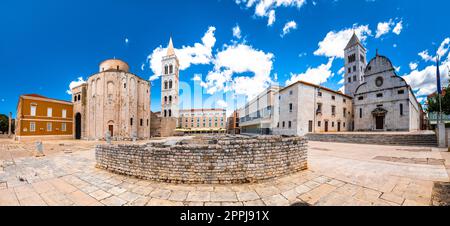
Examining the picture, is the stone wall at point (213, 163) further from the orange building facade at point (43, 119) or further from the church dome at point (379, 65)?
the orange building facade at point (43, 119)

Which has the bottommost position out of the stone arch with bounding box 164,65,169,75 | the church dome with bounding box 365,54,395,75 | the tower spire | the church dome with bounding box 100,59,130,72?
the church dome with bounding box 365,54,395,75

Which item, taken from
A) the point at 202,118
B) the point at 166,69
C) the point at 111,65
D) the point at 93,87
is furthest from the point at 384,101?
the point at 202,118

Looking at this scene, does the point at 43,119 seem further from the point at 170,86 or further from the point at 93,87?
the point at 170,86

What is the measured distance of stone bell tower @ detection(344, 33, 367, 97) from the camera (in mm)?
38719

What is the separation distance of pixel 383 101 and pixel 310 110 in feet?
33.8

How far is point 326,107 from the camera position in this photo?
1014 inches

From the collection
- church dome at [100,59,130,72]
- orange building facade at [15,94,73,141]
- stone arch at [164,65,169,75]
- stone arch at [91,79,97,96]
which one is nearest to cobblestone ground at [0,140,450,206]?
stone arch at [91,79,97,96]

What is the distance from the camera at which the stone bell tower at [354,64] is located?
127ft

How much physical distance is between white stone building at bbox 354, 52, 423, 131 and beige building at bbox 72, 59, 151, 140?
36440 millimetres

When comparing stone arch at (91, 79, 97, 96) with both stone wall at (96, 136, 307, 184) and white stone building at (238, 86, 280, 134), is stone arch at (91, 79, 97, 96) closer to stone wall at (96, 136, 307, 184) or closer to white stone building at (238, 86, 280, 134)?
stone wall at (96, 136, 307, 184)

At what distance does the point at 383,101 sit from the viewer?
23.2 meters
